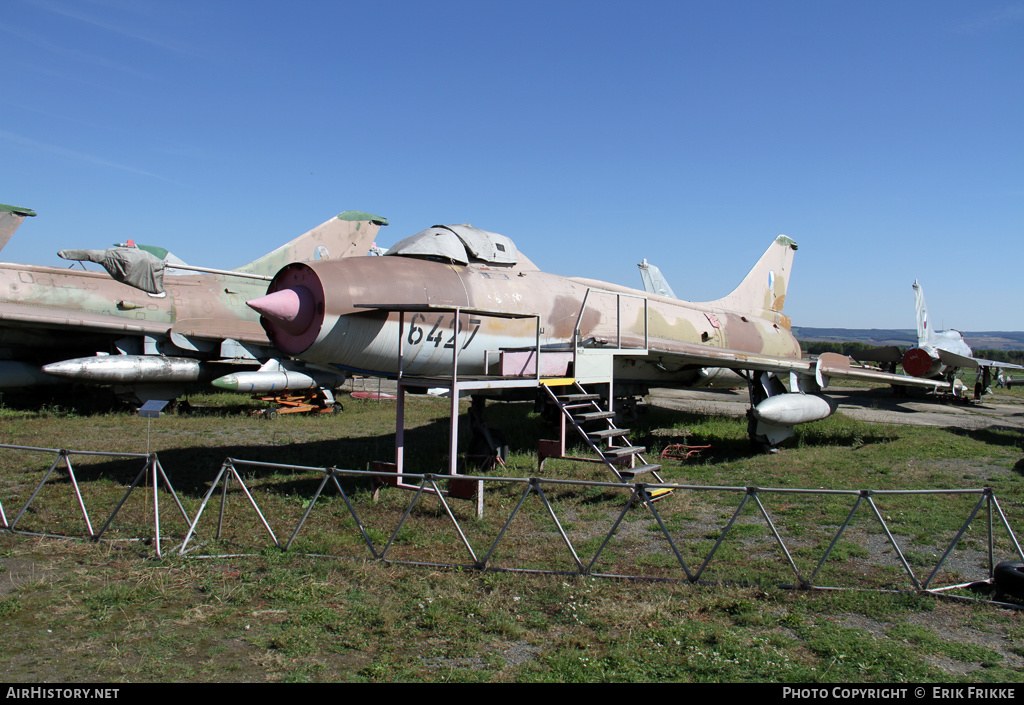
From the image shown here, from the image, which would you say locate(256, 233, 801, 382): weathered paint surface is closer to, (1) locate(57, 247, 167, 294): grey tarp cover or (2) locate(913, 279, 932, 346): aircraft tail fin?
(1) locate(57, 247, 167, 294): grey tarp cover

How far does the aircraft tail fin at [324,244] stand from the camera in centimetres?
2277

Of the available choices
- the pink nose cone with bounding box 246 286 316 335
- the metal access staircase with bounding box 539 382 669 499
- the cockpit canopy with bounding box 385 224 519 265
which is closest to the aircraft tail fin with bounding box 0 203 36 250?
the cockpit canopy with bounding box 385 224 519 265

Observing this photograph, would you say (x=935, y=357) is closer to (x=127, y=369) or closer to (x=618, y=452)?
(x=618, y=452)

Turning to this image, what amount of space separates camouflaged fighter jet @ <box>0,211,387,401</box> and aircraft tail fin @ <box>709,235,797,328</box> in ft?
42.7

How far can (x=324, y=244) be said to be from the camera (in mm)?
23016

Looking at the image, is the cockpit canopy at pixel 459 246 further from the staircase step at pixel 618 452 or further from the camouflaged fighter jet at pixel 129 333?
the camouflaged fighter jet at pixel 129 333

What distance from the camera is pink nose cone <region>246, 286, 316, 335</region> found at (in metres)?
8.05

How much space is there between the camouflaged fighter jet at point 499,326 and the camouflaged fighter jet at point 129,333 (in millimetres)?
9369

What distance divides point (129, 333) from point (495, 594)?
1658 centimetres

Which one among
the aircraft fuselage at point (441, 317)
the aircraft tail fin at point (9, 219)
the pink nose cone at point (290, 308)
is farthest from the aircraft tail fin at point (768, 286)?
the aircraft tail fin at point (9, 219)

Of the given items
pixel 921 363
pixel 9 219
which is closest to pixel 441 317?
pixel 9 219

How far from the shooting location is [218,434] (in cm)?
1562
